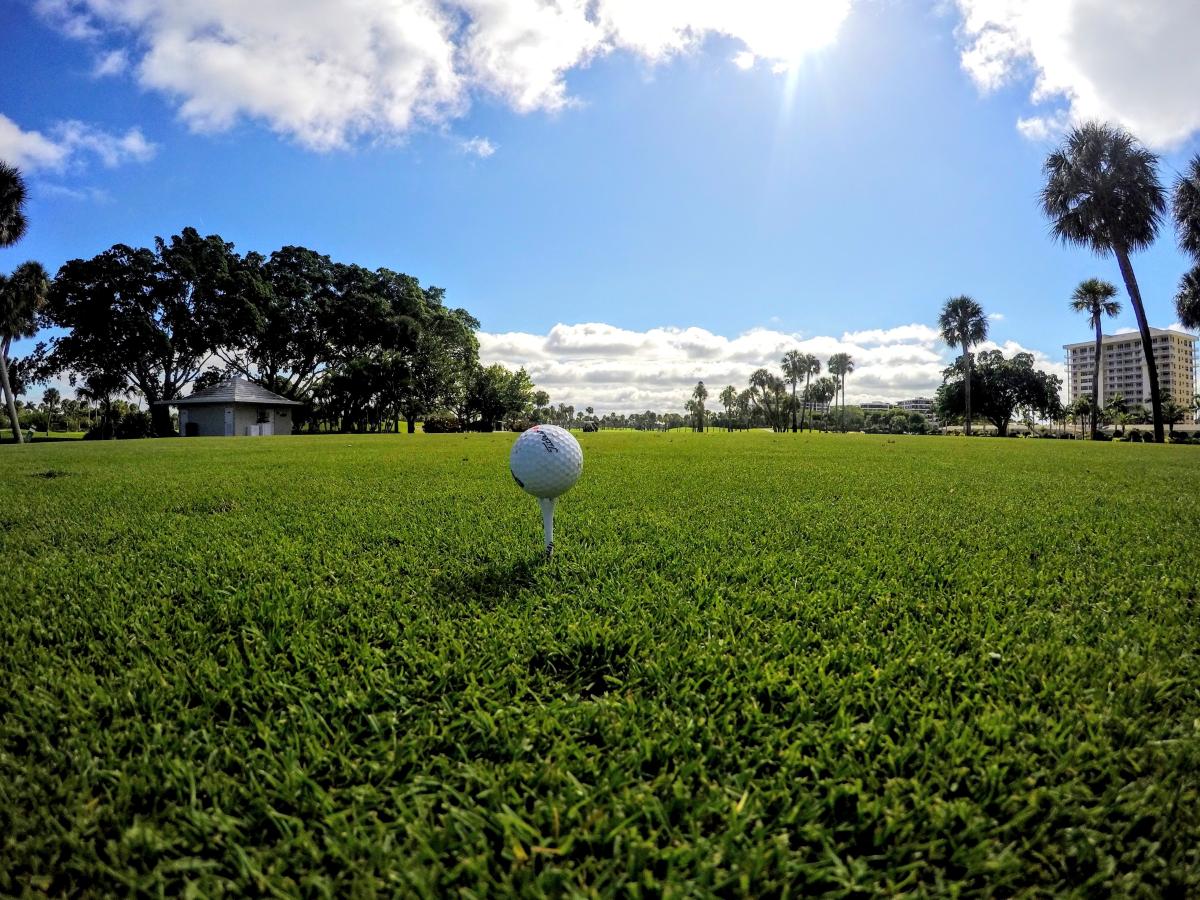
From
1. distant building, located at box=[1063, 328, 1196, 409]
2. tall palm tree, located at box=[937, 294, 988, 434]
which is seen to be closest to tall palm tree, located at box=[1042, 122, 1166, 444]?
tall palm tree, located at box=[937, 294, 988, 434]

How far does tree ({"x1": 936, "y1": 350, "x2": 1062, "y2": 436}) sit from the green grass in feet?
212


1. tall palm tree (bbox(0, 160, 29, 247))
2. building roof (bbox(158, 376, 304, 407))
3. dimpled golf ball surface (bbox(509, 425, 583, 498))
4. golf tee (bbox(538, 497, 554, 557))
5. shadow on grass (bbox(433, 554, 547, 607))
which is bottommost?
shadow on grass (bbox(433, 554, 547, 607))

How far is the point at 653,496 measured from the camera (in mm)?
5801

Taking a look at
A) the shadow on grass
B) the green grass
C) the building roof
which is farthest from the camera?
the building roof

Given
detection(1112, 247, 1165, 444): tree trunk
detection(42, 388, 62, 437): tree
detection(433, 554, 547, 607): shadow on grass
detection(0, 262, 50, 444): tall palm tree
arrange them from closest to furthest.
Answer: detection(433, 554, 547, 607): shadow on grass
detection(1112, 247, 1165, 444): tree trunk
detection(0, 262, 50, 444): tall palm tree
detection(42, 388, 62, 437): tree

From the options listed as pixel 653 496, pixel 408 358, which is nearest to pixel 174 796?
pixel 653 496

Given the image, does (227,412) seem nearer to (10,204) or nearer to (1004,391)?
(10,204)

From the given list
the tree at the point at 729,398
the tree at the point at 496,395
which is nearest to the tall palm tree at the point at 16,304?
the tree at the point at 496,395

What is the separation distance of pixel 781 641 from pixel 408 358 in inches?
1852

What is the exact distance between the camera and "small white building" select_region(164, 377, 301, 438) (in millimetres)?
36406

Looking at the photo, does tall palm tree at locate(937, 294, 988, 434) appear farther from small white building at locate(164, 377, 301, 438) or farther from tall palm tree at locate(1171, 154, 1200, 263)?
small white building at locate(164, 377, 301, 438)

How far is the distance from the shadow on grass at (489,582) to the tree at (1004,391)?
6514cm

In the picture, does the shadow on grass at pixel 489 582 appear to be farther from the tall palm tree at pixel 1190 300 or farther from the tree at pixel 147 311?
the tree at pixel 147 311

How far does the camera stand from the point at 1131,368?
510 ft
